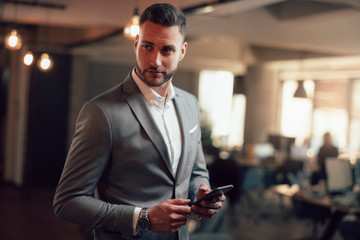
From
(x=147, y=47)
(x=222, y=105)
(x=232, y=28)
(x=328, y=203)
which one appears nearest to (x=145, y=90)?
(x=147, y=47)

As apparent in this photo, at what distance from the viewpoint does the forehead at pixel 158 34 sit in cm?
126

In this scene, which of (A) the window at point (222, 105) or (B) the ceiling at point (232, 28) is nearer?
(B) the ceiling at point (232, 28)

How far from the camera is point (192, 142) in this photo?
1472 millimetres

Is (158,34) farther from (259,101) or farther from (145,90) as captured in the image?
(259,101)

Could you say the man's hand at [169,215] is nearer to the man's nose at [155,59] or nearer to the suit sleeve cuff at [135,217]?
the suit sleeve cuff at [135,217]

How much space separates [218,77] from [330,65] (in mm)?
3837

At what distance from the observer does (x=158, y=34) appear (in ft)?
4.15

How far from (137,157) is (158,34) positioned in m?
0.39

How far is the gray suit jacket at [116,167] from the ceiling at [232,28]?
184 cm

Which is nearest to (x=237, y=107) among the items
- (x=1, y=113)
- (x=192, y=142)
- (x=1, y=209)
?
(x=1, y=113)

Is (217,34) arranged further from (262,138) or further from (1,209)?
(262,138)

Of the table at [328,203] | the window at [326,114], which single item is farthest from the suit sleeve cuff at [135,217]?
the window at [326,114]

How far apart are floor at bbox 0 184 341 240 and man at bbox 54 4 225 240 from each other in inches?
174

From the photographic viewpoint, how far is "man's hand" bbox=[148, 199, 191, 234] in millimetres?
1199
